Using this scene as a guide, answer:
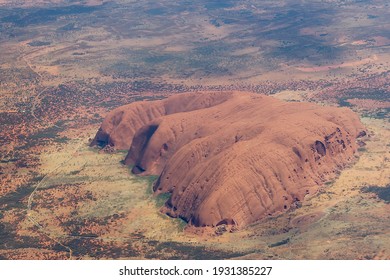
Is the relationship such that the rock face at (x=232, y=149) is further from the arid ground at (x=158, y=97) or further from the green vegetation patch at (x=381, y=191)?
the green vegetation patch at (x=381, y=191)

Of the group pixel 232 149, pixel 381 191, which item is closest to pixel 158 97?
pixel 232 149

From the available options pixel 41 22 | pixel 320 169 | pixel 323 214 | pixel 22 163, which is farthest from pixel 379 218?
pixel 41 22

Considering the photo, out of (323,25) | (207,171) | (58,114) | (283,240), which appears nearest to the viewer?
(283,240)

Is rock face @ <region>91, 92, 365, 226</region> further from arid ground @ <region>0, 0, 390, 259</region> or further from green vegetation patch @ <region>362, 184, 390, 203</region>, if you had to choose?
green vegetation patch @ <region>362, 184, 390, 203</region>

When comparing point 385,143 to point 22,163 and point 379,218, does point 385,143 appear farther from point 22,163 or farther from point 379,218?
point 22,163

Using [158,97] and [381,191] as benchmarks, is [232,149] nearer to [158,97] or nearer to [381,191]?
[381,191]

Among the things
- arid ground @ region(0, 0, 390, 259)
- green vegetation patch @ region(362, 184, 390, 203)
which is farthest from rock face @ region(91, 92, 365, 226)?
green vegetation patch @ region(362, 184, 390, 203)

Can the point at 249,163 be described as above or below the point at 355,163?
above
